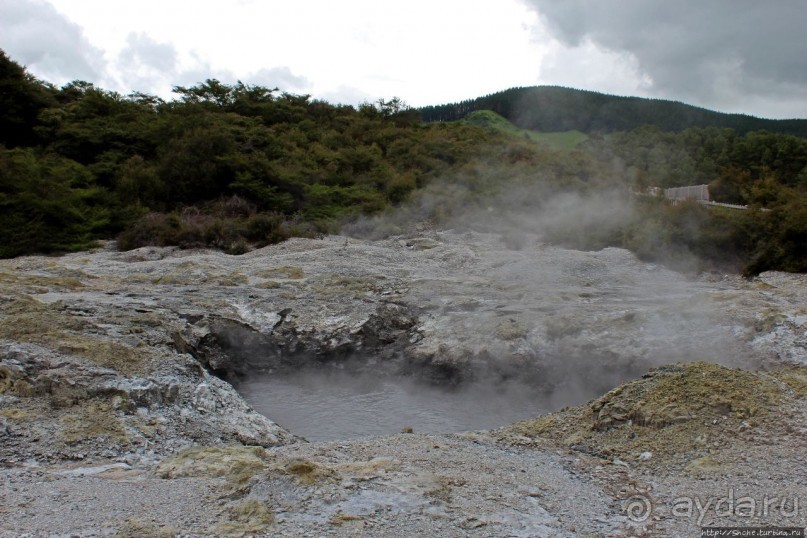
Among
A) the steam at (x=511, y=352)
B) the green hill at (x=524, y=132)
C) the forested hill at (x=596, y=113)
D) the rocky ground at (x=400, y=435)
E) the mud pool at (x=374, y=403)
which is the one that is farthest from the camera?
the forested hill at (x=596, y=113)

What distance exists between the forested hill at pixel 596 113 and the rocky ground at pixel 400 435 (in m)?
32.2

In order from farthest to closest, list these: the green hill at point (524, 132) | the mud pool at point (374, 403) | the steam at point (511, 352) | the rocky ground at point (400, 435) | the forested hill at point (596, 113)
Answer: the forested hill at point (596, 113)
the green hill at point (524, 132)
the steam at point (511, 352)
the mud pool at point (374, 403)
the rocky ground at point (400, 435)

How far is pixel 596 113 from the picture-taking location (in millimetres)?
44312

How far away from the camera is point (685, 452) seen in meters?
5.69

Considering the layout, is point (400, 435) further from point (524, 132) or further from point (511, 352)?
point (524, 132)

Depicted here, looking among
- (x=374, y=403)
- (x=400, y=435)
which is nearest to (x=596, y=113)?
(x=374, y=403)

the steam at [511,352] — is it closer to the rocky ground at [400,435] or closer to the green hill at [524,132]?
the rocky ground at [400,435]

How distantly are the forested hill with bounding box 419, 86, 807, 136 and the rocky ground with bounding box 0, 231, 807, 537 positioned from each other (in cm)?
3218

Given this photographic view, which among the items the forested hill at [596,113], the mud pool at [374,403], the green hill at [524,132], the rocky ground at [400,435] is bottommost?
the mud pool at [374,403]

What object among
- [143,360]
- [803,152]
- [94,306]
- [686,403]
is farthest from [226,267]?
[803,152]

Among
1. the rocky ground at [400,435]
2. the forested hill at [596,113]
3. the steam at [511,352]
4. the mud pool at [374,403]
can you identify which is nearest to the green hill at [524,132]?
the forested hill at [596,113]

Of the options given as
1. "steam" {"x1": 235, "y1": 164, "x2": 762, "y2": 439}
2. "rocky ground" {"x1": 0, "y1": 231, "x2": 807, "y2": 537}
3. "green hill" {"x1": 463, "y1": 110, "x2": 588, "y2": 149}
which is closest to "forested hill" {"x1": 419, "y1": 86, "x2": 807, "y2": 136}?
"green hill" {"x1": 463, "y1": 110, "x2": 588, "y2": 149}

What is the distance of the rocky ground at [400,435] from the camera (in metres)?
4.66

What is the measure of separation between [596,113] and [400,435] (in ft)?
137
